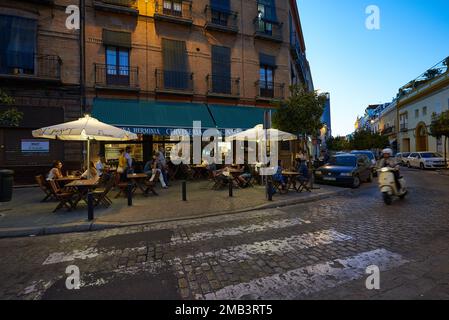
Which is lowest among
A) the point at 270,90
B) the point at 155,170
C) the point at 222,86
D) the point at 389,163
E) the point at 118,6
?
the point at 155,170

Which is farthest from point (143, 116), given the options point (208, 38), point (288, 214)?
point (288, 214)

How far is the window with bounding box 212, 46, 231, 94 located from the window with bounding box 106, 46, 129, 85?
500 centimetres

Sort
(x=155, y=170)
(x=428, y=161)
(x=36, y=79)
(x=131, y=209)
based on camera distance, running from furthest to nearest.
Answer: (x=428, y=161), (x=36, y=79), (x=155, y=170), (x=131, y=209)

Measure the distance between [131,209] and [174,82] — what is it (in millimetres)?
9100

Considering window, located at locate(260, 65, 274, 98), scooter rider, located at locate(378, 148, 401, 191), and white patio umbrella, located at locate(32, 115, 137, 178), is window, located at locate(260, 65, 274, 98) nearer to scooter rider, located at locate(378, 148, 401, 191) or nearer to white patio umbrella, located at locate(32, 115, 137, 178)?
scooter rider, located at locate(378, 148, 401, 191)

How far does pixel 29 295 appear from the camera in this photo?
286 centimetres

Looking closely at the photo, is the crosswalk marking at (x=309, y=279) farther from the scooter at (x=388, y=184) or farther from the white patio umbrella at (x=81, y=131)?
the white patio umbrella at (x=81, y=131)

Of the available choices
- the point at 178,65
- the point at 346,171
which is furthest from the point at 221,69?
the point at 346,171

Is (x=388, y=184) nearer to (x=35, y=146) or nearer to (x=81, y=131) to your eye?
(x=81, y=131)

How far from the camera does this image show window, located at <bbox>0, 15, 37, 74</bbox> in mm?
11070

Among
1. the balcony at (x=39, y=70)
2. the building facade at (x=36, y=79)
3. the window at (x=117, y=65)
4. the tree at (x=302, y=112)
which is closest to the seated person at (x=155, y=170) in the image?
the building facade at (x=36, y=79)

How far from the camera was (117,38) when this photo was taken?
12.9m
